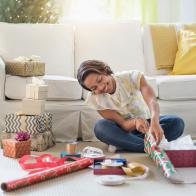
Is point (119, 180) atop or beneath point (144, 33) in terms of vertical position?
beneath

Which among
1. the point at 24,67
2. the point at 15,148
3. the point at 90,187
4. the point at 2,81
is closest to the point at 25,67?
the point at 24,67

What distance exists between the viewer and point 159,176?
6.61ft

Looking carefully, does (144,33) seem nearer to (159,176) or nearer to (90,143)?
(90,143)

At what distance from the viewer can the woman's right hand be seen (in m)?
2.28

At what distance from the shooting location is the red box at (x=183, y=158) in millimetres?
2111

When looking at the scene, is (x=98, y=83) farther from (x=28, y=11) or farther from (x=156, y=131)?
(x=28, y=11)

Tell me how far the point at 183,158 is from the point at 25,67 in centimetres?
113

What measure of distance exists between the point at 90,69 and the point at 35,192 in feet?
2.43

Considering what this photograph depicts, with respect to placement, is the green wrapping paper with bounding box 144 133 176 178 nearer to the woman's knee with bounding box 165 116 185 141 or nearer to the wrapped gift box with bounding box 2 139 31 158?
the woman's knee with bounding box 165 116 185 141

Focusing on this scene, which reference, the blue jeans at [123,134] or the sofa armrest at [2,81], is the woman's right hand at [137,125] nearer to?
the blue jeans at [123,134]

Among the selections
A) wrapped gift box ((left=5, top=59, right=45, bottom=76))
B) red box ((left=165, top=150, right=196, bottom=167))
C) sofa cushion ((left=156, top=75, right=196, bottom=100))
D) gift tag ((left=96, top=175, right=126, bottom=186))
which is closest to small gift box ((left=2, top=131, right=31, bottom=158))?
wrapped gift box ((left=5, top=59, right=45, bottom=76))

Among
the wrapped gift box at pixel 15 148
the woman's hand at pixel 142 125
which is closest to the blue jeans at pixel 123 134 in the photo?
the woman's hand at pixel 142 125

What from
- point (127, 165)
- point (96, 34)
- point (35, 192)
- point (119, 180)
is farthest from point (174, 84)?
point (35, 192)

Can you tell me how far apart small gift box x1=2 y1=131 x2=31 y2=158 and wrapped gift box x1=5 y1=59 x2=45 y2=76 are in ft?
1.60
